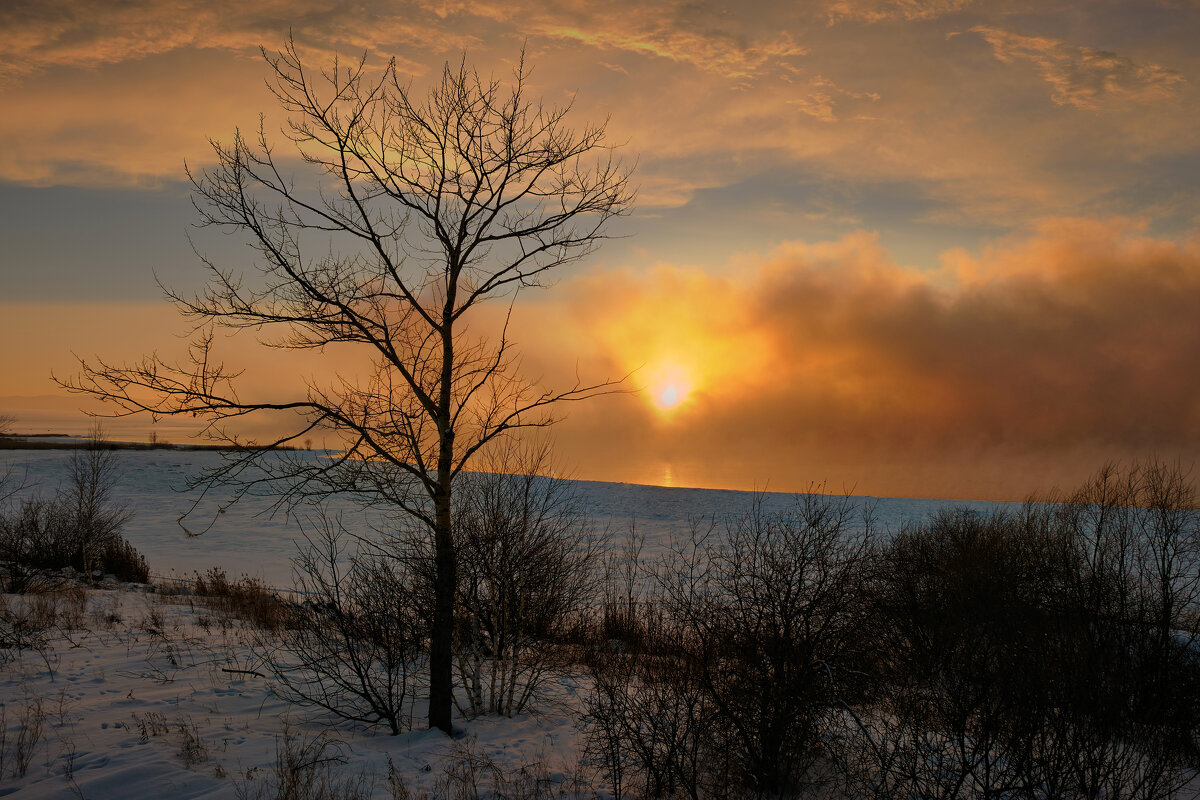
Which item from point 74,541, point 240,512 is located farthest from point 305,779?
point 240,512

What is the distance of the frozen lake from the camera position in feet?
110

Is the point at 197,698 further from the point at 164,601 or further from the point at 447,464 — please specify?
the point at 164,601

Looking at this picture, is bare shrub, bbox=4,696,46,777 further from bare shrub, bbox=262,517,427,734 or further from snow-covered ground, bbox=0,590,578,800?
bare shrub, bbox=262,517,427,734

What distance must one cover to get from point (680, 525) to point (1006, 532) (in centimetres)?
2559

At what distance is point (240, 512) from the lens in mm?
48281

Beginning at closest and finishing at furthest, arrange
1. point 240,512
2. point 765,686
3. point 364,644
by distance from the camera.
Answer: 1. point 765,686
2. point 364,644
3. point 240,512

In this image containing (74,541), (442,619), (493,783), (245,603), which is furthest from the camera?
(74,541)

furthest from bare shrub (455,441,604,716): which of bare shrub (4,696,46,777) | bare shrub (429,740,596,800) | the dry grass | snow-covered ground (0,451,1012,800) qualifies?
the dry grass

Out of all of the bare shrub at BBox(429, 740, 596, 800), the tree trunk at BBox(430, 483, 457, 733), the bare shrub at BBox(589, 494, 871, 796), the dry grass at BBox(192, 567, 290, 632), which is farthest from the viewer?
the dry grass at BBox(192, 567, 290, 632)

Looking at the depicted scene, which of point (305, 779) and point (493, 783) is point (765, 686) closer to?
point (493, 783)

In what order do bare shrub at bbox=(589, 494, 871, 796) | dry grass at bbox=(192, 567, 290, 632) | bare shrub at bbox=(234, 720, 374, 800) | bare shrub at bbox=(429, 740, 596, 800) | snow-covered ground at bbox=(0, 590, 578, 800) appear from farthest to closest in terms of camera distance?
dry grass at bbox=(192, 567, 290, 632) → bare shrub at bbox=(589, 494, 871, 796) → bare shrub at bbox=(429, 740, 596, 800) → snow-covered ground at bbox=(0, 590, 578, 800) → bare shrub at bbox=(234, 720, 374, 800)

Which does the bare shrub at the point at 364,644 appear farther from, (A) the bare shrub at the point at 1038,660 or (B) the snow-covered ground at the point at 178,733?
(A) the bare shrub at the point at 1038,660

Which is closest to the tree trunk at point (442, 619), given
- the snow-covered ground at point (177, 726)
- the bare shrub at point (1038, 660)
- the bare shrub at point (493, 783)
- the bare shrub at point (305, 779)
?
the snow-covered ground at point (177, 726)

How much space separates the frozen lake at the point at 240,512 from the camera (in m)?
33.5
